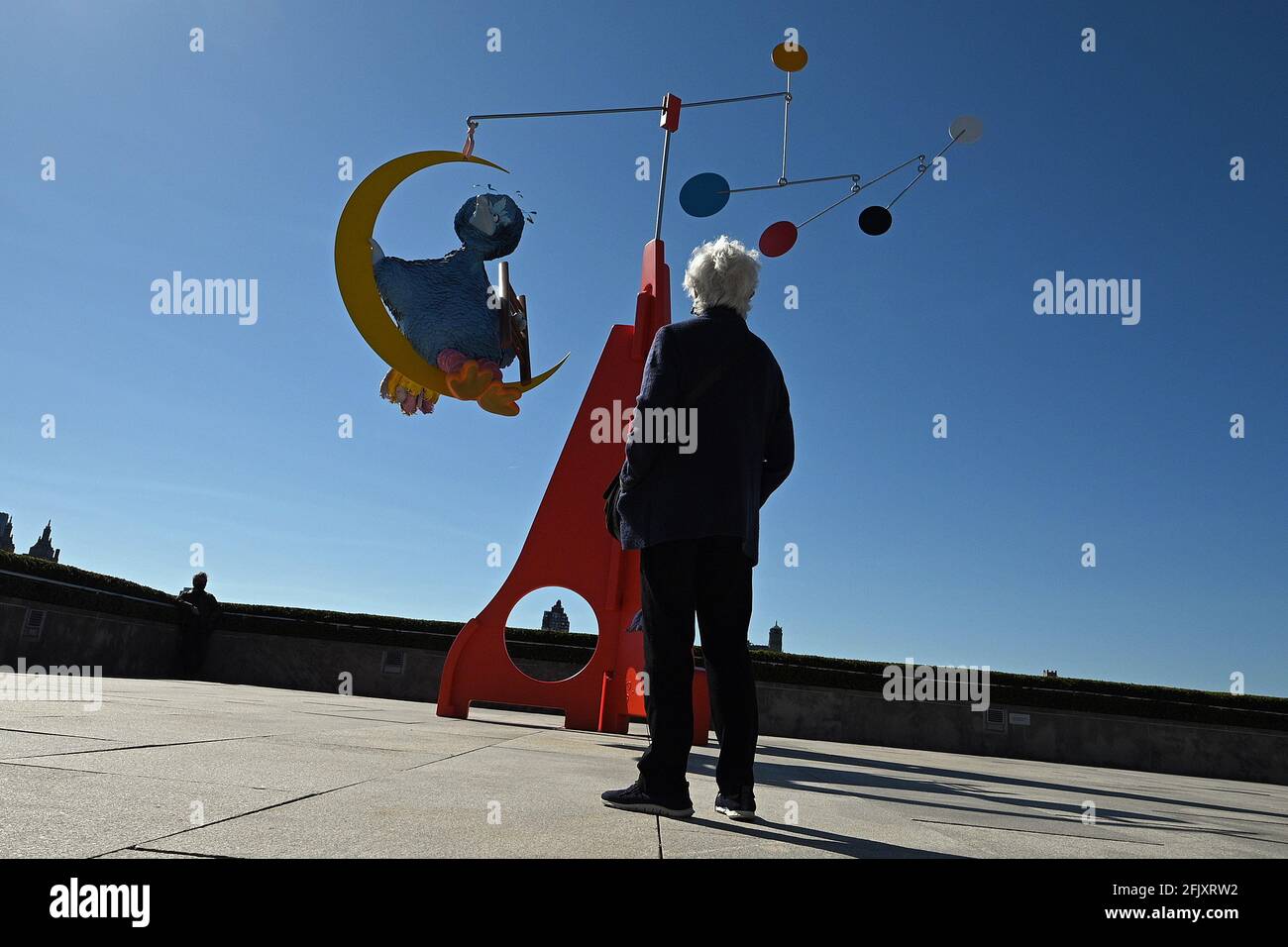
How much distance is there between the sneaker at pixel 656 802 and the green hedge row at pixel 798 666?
11.8 meters

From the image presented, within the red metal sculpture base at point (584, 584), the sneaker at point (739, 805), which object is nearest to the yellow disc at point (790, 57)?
the red metal sculpture base at point (584, 584)

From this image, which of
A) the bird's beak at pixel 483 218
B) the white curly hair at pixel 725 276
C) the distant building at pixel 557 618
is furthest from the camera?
the distant building at pixel 557 618

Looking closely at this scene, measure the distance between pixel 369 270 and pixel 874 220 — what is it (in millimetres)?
4228

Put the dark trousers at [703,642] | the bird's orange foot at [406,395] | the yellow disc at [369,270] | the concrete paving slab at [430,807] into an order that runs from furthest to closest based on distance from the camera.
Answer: the bird's orange foot at [406,395], the yellow disc at [369,270], the dark trousers at [703,642], the concrete paving slab at [430,807]

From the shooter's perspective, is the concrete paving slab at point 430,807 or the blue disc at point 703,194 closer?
the concrete paving slab at point 430,807

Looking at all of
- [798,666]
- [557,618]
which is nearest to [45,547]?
[557,618]

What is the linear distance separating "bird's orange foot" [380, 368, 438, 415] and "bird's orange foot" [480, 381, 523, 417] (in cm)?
52

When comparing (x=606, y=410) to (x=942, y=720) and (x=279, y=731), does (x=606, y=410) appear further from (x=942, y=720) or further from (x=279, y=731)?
(x=942, y=720)

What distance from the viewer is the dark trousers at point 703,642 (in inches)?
96.0

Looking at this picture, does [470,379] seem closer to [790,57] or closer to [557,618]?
[790,57]

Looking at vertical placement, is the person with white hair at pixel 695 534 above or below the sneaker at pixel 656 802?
above

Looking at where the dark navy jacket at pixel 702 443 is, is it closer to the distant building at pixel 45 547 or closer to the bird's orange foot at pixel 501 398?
the bird's orange foot at pixel 501 398
